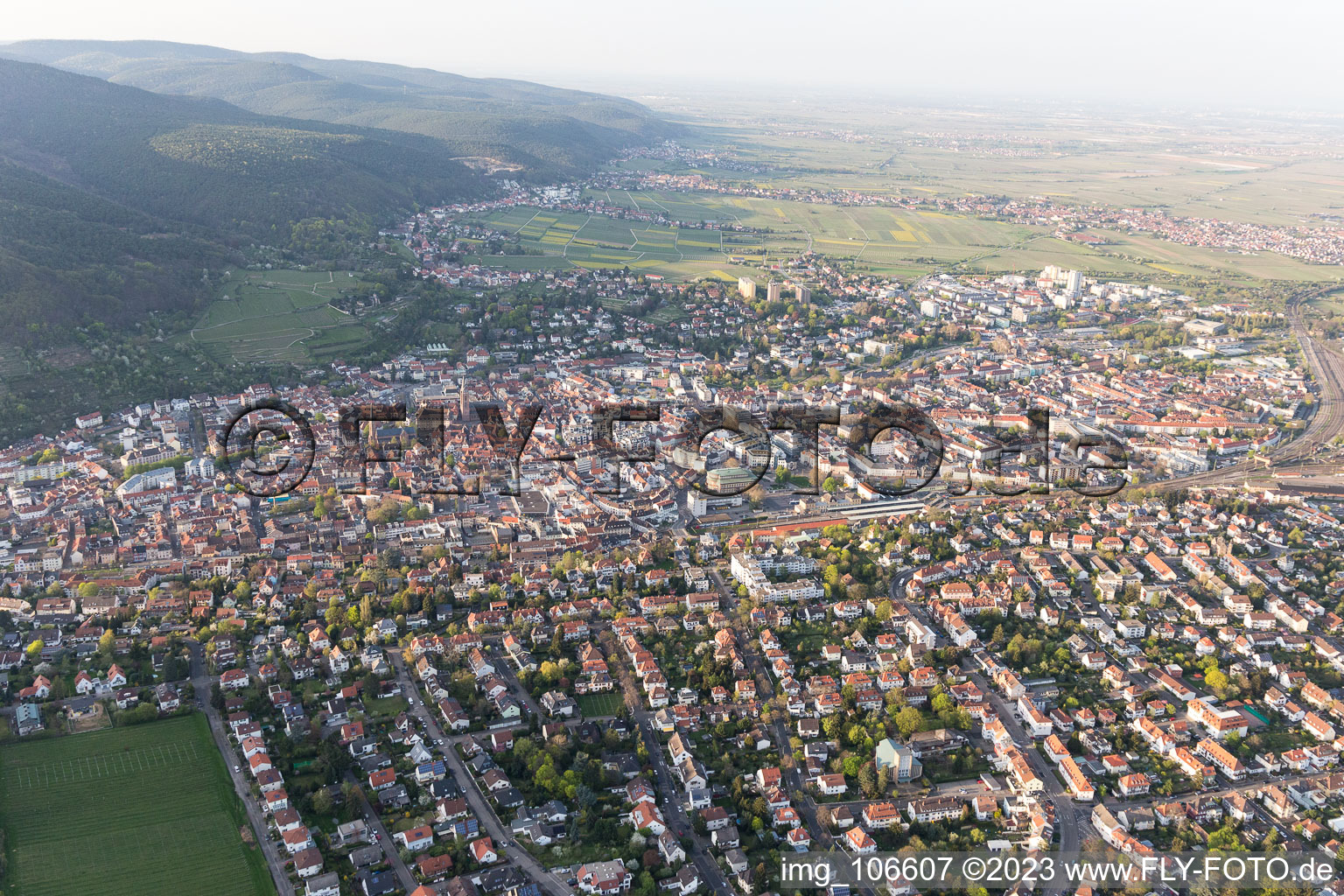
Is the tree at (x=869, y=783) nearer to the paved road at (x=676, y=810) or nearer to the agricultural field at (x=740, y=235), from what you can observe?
the paved road at (x=676, y=810)

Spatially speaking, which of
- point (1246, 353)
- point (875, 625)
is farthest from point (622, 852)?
point (1246, 353)

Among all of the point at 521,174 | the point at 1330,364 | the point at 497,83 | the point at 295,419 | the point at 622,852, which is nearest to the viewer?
the point at 622,852

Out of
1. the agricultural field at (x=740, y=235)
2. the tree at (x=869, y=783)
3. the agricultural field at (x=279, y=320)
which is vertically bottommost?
the tree at (x=869, y=783)

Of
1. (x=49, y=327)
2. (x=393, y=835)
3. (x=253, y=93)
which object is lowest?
(x=393, y=835)

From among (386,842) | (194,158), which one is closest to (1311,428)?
(386,842)

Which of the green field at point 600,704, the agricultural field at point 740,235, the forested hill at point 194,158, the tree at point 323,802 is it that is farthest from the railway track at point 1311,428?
the forested hill at point 194,158

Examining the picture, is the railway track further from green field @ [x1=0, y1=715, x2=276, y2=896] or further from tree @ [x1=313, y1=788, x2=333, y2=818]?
green field @ [x1=0, y1=715, x2=276, y2=896]

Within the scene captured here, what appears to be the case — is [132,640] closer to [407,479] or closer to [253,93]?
[407,479]

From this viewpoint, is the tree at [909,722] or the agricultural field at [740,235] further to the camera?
the agricultural field at [740,235]
